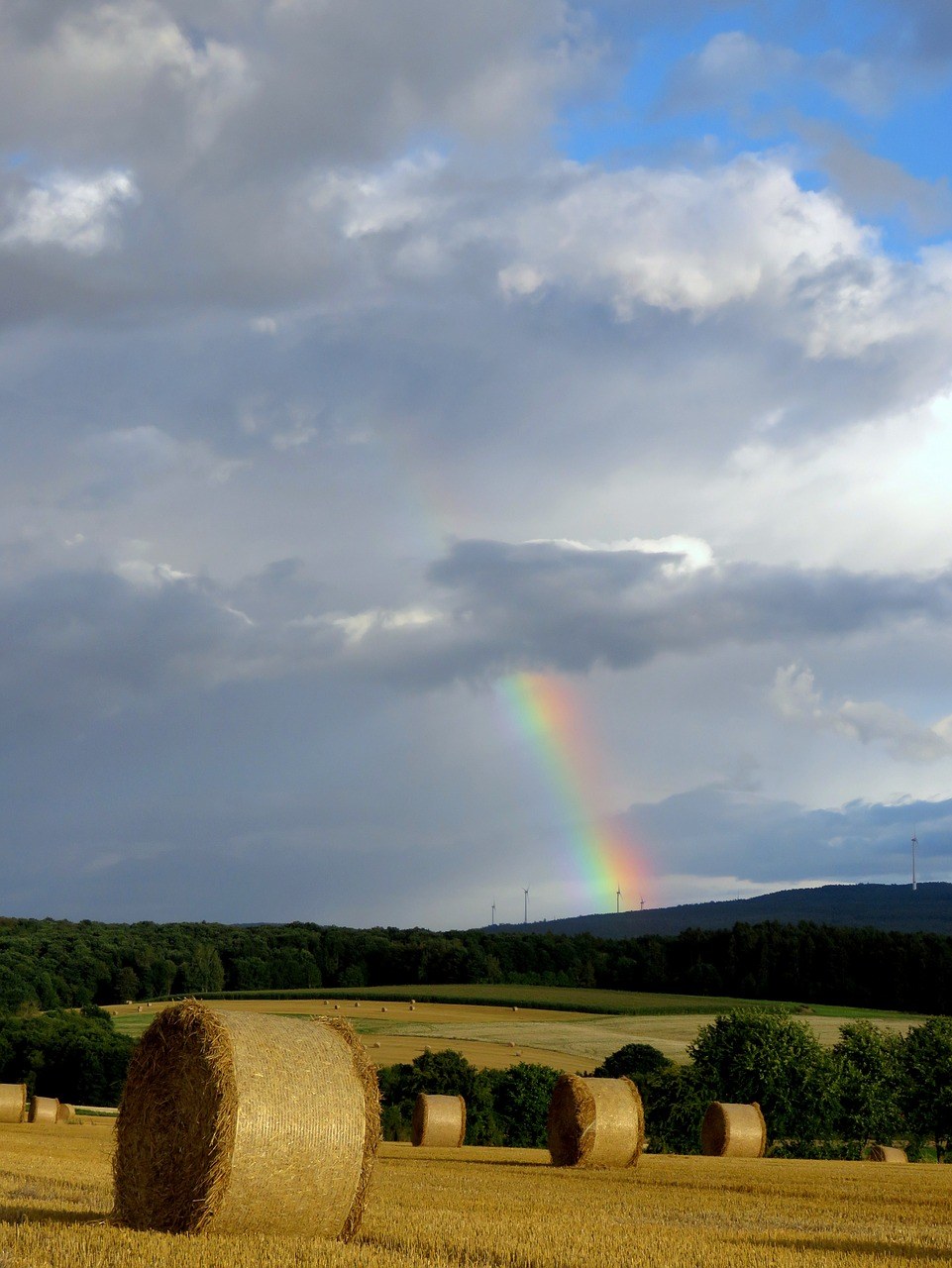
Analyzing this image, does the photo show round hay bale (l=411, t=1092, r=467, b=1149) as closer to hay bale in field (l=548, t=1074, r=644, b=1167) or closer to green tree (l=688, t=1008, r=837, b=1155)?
hay bale in field (l=548, t=1074, r=644, b=1167)

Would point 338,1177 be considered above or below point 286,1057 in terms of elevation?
below

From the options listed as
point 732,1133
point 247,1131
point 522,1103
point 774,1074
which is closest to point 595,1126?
point 732,1133

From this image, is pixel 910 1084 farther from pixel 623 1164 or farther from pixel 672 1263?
pixel 672 1263

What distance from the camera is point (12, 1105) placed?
3841cm

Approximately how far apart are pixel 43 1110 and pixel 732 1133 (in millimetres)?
20956

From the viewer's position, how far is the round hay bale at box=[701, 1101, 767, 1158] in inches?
1367

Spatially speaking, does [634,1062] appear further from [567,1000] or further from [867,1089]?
[567,1000]

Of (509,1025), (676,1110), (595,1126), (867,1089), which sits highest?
(595,1126)

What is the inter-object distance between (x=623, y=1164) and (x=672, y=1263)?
1892 centimetres

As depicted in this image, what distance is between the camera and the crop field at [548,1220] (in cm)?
1106

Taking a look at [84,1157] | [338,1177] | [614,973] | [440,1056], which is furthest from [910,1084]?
[614,973]

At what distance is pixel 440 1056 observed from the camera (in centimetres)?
6462

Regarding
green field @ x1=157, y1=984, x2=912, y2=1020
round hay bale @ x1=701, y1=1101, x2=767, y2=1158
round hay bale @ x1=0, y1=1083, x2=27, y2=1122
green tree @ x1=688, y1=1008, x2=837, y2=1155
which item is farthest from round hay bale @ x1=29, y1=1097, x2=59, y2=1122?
green field @ x1=157, y1=984, x2=912, y2=1020

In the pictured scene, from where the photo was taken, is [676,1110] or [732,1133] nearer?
[732,1133]
